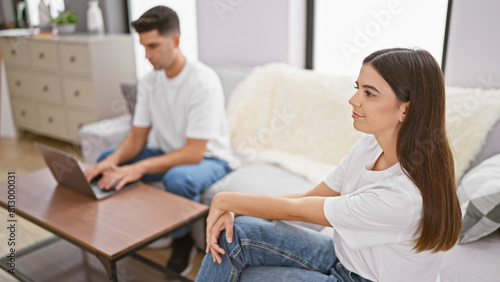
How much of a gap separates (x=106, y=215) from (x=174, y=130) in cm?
70

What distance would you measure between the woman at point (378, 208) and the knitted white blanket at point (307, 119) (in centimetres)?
77

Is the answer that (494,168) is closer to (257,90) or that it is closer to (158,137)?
(257,90)

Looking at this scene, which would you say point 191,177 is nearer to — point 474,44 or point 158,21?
point 158,21

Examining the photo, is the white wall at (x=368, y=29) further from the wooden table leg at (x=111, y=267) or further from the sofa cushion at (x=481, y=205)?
the wooden table leg at (x=111, y=267)

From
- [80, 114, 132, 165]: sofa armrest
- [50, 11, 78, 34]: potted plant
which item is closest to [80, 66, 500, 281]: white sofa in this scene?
[80, 114, 132, 165]: sofa armrest

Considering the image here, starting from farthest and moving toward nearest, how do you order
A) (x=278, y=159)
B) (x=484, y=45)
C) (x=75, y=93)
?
1. (x=75, y=93)
2. (x=278, y=159)
3. (x=484, y=45)

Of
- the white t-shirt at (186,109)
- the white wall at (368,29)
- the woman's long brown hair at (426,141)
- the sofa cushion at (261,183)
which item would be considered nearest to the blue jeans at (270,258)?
the woman's long brown hair at (426,141)

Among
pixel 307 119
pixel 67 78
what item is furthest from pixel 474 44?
pixel 67 78

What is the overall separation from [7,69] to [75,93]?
915mm

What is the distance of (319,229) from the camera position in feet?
5.72

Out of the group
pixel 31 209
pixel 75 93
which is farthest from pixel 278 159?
pixel 75 93

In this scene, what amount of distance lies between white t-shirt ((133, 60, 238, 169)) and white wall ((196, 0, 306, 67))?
679 mm

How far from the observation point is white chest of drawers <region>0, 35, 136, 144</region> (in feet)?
11.0

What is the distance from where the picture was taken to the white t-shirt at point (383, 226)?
1.02 m
